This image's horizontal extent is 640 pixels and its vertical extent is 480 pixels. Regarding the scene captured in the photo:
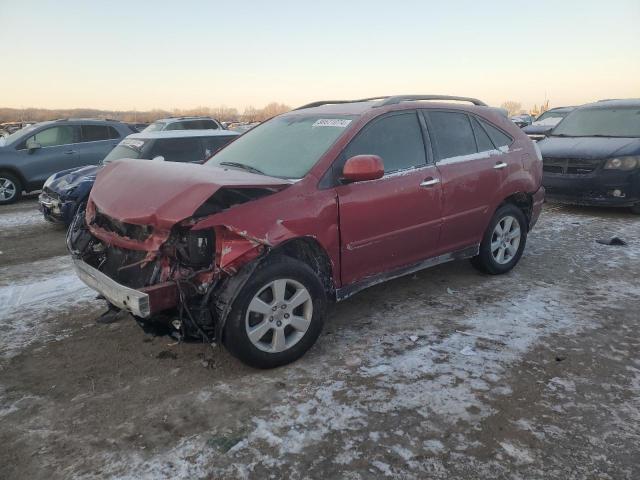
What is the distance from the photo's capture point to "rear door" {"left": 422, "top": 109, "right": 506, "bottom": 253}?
4.40m

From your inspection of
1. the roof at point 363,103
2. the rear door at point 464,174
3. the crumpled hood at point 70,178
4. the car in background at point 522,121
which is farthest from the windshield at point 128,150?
the car in background at point 522,121

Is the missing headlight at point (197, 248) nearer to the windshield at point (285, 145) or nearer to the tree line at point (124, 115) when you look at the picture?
the windshield at point (285, 145)

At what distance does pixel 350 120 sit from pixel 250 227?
138cm

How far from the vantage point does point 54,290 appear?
4.94m

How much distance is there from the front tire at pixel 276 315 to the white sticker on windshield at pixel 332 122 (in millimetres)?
1238

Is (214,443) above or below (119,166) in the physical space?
below

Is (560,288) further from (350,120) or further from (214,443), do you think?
(214,443)

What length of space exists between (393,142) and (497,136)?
149 cm

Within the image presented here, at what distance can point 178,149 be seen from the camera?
333 inches

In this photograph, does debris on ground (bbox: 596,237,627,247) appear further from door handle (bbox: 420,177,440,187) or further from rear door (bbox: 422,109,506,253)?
door handle (bbox: 420,177,440,187)

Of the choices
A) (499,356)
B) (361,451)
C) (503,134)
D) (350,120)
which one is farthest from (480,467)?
(503,134)

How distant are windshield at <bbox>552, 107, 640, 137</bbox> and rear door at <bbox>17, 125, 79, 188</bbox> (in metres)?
9.99

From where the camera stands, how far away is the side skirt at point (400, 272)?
3805 mm

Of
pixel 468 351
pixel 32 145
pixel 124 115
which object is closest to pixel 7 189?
pixel 32 145
